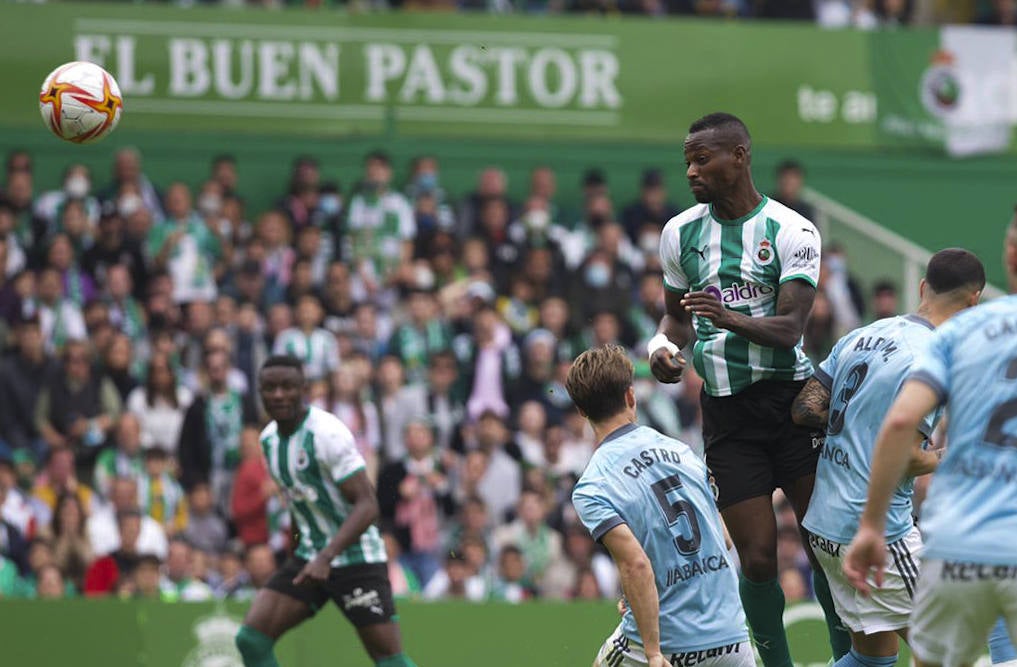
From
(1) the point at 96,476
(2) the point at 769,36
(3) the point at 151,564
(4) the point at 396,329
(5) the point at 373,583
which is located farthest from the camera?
(2) the point at 769,36

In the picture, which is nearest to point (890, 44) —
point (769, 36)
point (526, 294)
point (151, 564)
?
point (769, 36)

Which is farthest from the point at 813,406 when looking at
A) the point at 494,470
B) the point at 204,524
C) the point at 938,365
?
the point at 204,524

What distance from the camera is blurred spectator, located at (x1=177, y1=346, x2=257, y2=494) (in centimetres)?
1448

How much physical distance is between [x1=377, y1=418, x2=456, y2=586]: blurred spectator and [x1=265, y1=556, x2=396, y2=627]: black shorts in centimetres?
408

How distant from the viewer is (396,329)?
1590 centimetres

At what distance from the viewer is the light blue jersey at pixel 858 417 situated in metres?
7.52

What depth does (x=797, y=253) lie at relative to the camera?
25.3 feet

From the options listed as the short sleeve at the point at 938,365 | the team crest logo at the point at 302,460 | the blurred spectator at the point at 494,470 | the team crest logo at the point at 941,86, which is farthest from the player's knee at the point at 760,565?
the team crest logo at the point at 941,86

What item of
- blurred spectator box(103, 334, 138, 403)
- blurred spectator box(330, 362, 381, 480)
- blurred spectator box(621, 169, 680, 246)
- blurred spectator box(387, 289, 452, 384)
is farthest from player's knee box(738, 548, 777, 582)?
blurred spectator box(621, 169, 680, 246)

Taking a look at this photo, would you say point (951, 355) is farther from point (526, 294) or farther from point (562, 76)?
point (562, 76)

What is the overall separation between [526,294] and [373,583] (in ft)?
22.9

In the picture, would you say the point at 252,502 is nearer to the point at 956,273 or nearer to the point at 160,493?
the point at 160,493

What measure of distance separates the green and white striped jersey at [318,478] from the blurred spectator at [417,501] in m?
4.09

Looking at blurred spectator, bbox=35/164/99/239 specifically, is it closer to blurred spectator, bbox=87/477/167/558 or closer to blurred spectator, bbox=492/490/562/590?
blurred spectator, bbox=87/477/167/558
